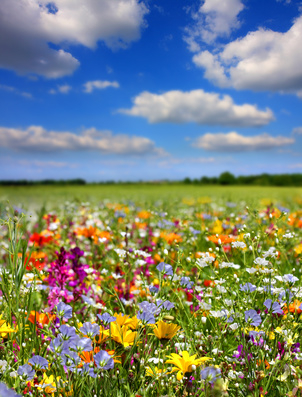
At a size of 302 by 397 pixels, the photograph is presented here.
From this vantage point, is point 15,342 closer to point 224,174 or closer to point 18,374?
point 18,374

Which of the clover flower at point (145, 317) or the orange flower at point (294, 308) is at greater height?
the clover flower at point (145, 317)

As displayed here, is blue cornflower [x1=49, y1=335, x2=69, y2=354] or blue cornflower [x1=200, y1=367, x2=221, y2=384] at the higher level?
blue cornflower [x1=49, y1=335, x2=69, y2=354]

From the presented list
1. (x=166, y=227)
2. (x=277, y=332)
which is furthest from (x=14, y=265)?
(x=166, y=227)

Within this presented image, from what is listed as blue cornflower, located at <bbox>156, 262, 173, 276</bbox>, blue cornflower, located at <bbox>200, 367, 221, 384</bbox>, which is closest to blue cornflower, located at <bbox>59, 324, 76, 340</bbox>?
blue cornflower, located at <bbox>200, 367, 221, 384</bbox>

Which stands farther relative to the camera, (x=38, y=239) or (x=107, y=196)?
(x=107, y=196)

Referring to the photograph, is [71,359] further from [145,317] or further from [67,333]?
[145,317]

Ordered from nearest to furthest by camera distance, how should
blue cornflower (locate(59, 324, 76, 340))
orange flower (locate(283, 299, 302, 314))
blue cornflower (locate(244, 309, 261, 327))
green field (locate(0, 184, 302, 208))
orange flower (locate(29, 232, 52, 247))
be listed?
1. blue cornflower (locate(59, 324, 76, 340))
2. blue cornflower (locate(244, 309, 261, 327))
3. orange flower (locate(283, 299, 302, 314))
4. orange flower (locate(29, 232, 52, 247))
5. green field (locate(0, 184, 302, 208))

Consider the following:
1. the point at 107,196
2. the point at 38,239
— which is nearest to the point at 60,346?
the point at 38,239

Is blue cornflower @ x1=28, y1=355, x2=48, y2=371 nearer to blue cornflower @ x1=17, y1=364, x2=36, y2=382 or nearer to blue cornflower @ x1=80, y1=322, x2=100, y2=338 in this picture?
blue cornflower @ x1=17, y1=364, x2=36, y2=382

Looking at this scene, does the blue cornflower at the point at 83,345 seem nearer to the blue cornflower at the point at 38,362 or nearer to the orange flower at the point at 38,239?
the blue cornflower at the point at 38,362

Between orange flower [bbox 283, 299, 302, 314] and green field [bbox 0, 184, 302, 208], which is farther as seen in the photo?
green field [bbox 0, 184, 302, 208]

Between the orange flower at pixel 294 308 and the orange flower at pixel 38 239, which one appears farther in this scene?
the orange flower at pixel 38 239

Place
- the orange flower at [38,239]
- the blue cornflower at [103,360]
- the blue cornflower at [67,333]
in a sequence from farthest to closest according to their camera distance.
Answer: the orange flower at [38,239] < the blue cornflower at [67,333] < the blue cornflower at [103,360]

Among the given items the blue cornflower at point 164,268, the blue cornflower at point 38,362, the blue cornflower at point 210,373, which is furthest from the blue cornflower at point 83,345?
the blue cornflower at point 164,268
